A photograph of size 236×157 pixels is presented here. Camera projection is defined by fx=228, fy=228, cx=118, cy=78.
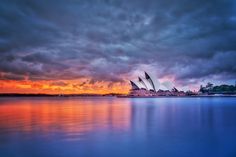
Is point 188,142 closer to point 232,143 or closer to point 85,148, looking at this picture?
point 232,143

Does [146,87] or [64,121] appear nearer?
[64,121]

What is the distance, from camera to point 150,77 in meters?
112

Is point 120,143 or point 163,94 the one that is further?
point 163,94

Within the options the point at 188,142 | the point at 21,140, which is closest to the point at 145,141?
the point at 188,142

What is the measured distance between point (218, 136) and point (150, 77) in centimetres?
9859

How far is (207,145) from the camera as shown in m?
11.8

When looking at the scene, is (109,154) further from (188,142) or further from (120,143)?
(188,142)

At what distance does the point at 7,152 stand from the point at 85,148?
352 cm

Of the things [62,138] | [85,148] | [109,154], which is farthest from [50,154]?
[62,138]

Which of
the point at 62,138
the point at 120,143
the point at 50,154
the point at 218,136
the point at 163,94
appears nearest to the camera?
the point at 50,154

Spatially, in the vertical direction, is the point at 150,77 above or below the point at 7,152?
above

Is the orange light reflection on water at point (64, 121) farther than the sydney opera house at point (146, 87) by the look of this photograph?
No

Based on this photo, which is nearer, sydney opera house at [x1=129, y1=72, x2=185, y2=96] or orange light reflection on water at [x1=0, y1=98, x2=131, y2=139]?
orange light reflection on water at [x1=0, y1=98, x2=131, y2=139]

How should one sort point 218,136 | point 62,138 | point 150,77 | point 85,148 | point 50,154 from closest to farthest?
point 50,154, point 85,148, point 62,138, point 218,136, point 150,77
